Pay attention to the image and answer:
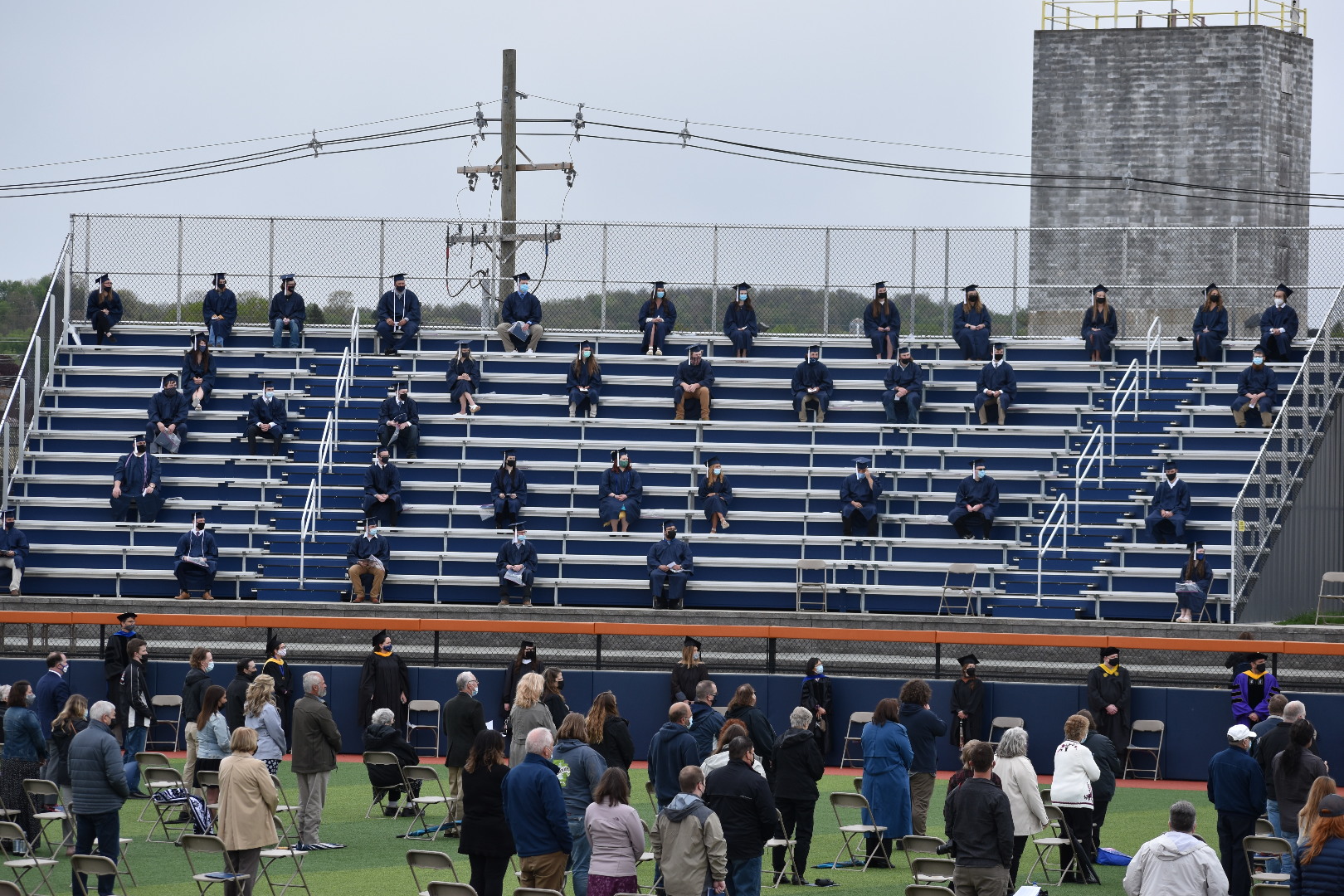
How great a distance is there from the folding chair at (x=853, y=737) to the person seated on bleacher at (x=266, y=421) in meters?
12.1

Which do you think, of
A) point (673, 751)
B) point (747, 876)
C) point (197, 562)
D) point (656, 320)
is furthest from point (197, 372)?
point (747, 876)

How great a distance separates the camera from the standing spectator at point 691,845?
11281mm

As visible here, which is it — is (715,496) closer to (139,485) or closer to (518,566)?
(518,566)

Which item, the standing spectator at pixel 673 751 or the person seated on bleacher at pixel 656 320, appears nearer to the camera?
the standing spectator at pixel 673 751

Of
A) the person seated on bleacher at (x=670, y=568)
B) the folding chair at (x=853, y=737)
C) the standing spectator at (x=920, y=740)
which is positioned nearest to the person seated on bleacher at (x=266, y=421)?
the person seated on bleacher at (x=670, y=568)

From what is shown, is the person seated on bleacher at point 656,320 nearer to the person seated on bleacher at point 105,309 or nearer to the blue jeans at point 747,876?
the person seated on bleacher at point 105,309

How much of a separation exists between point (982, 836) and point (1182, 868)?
4.65 feet

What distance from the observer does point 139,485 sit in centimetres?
2827

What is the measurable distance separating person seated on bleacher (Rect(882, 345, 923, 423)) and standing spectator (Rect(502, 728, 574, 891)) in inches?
722

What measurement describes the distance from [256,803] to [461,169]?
2677cm

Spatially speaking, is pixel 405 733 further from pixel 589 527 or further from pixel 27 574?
pixel 27 574

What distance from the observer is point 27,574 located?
2783cm

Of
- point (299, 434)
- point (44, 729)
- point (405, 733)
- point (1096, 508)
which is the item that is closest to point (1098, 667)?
point (1096, 508)

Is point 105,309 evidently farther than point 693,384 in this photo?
Yes
